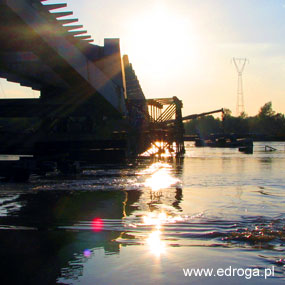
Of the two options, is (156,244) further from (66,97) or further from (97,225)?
(66,97)

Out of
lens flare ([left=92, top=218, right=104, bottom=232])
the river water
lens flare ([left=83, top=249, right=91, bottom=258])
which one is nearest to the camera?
the river water

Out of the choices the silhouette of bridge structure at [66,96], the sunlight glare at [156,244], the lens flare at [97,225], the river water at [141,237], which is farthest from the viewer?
the silhouette of bridge structure at [66,96]

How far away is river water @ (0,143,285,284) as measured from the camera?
17.6 feet

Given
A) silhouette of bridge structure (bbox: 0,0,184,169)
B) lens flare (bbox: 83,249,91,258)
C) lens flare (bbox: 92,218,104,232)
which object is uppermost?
silhouette of bridge structure (bbox: 0,0,184,169)

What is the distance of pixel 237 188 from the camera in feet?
46.6

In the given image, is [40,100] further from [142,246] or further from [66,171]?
[142,246]

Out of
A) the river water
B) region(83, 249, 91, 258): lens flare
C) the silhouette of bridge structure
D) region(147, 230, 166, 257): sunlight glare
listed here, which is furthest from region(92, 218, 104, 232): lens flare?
the silhouette of bridge structure

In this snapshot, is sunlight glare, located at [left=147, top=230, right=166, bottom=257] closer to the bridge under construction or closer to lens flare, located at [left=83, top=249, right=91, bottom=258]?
lens flare, located at [left=83, top=249, right=91, bottom=258]

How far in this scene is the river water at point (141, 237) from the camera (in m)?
5.36

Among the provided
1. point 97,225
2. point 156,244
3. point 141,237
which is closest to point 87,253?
point 156,244

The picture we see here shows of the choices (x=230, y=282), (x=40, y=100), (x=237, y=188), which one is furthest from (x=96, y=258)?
(x=40, y=100)

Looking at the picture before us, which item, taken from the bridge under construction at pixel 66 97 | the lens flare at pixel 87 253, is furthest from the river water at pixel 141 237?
the bridge under construction at pixel 66 97

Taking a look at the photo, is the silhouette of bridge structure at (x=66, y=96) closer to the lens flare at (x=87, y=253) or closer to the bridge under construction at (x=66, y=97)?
the bridge under construction at (x=66, y=97)

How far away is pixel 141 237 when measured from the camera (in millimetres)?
7098
